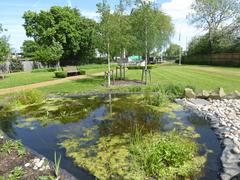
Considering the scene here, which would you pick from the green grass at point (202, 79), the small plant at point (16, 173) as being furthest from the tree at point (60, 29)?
the small plant at point (16, 173)

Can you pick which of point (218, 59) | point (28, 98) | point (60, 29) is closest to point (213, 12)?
point (218, 59)

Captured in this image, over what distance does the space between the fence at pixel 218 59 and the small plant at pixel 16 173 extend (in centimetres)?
2631

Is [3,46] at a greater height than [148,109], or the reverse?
[3,46]

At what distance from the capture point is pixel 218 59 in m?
30.5

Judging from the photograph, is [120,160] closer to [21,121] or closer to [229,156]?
[229,156]

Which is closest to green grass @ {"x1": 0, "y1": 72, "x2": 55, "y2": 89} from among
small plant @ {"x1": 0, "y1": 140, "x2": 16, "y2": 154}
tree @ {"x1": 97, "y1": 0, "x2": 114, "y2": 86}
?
tree @ {"x1": 97, "y1": 0, "x2": 114, "y2": 86}

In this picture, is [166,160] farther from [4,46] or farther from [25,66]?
[25,66]

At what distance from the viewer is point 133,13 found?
13.4m

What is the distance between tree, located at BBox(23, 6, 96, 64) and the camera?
3306 cm

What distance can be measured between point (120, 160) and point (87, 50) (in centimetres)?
3446

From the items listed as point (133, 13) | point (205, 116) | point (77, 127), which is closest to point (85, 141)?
point (77, 127)

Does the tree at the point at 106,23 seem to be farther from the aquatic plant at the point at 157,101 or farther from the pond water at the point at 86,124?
the aquatic plant at the point at 157,101

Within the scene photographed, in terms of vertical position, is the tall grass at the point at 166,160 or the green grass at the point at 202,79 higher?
the green grass at the point at 202,79

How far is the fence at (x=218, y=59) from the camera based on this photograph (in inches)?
1056
